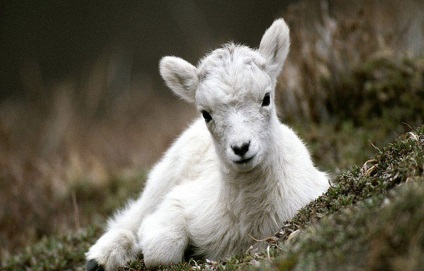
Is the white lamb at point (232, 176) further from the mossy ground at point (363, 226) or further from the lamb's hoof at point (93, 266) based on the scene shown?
the mossy ground at point (363, 226)

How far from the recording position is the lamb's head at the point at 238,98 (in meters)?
5.47

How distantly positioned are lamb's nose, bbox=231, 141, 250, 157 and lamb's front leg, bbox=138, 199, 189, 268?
1147mm

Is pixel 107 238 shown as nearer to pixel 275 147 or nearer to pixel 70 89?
pixel 275 147

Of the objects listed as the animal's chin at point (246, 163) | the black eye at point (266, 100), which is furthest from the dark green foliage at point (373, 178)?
the black eye at point (266, 100)

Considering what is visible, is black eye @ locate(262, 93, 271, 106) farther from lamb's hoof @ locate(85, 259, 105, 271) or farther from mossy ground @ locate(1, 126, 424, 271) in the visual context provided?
lamb's hoof @ locate(85, 259, 105, 271)

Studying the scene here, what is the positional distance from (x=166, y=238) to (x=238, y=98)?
1.45 meters

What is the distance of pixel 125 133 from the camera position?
46.6 feet

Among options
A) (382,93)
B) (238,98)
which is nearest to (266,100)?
(238,98)

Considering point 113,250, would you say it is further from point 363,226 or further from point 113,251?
point 363,226

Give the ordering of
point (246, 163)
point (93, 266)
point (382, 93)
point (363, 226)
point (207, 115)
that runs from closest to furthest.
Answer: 1. point (363, 226)
2. point (246, 163)
3. point (207, 115)
4. point (93, 266)
5. point (382, 93)

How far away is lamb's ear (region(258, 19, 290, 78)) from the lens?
6383 millimetres

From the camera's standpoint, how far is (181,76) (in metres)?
6.46

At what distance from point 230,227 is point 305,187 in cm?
78

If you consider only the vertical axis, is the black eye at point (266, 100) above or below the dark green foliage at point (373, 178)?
above
